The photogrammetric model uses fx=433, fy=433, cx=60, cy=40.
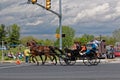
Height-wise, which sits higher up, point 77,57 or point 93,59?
point 77,57

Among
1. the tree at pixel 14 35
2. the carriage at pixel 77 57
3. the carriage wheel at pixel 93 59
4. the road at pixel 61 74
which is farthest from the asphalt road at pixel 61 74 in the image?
the tree at pixel 14 35

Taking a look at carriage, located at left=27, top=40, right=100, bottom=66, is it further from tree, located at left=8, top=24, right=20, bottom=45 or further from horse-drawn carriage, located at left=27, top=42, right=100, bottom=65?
tree, located at left=8, top=24, right=20, bottom=45

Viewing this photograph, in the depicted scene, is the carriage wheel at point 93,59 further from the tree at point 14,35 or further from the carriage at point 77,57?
the tree at point 14,35

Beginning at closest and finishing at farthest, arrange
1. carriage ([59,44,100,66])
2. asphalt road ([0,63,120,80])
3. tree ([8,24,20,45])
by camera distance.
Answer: asphalt road ([0,63,120,80]), carriage ([59,44,100,66]), tree ([8,24,20,45])

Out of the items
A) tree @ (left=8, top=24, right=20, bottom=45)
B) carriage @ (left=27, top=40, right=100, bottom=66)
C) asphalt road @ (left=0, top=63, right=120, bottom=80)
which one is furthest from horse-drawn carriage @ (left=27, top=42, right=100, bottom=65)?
tree @ (left=8, top=24, right=20, bottom=45)

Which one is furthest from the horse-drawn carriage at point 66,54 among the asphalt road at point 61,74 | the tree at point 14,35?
the tree at point 14,35

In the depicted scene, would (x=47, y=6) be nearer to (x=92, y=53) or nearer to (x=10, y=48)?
(x=92, y=53)

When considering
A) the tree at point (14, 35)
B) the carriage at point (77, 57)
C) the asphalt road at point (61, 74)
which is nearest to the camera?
the asphalt road at point (61, 74)

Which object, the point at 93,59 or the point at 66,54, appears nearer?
the point at 93,59

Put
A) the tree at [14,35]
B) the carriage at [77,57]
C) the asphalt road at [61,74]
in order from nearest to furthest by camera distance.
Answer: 1. the asphalt road at [61,74]
2. the carriage at [77,57]
3. the tree at [14,35]

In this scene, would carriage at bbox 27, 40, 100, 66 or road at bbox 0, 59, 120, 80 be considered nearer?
road at bbox 0, 59, 120, 80

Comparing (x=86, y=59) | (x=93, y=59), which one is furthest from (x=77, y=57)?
(x=93, y=59)

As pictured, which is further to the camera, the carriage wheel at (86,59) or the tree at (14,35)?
the tree at (14,35)

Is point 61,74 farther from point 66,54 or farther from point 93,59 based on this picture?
point 93,59
